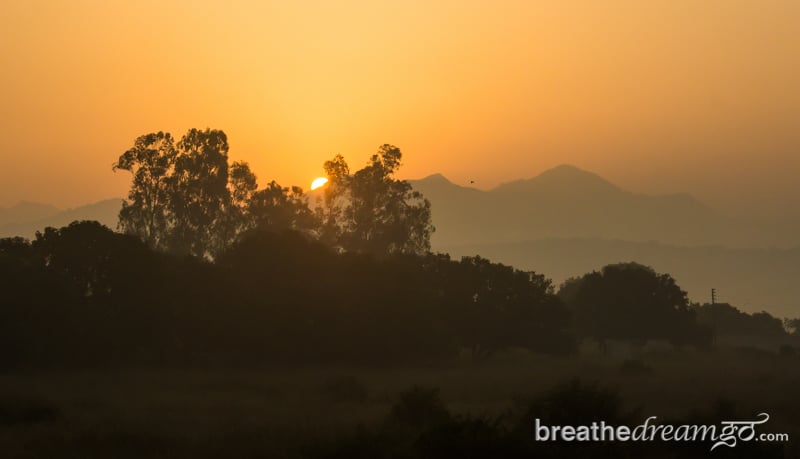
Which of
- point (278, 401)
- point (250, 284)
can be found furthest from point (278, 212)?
point (278, 401)

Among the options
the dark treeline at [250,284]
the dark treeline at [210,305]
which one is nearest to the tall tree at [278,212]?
the dark treeline at [250,284]

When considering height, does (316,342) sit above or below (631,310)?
below

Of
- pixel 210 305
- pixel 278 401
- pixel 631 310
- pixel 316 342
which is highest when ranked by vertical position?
pixel 631 310

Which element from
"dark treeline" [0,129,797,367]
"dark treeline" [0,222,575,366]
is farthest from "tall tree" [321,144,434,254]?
"dark treeline" [0,222,575,366]

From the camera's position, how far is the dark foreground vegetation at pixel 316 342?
106ft

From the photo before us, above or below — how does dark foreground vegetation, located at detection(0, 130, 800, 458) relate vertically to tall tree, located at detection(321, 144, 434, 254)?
below

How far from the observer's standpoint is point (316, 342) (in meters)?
69.6

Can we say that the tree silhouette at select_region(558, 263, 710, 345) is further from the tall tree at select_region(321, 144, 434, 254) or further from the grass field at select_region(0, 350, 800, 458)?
the grass field at select_region(0, 350, 800, 458)

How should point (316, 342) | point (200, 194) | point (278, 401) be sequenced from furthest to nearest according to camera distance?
point (200, 194) < point (316, 342) < point (278, 401)

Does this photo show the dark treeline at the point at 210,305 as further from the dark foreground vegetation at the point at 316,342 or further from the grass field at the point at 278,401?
the grass field at the point at 278,401

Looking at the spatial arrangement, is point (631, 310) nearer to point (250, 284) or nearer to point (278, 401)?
point (250, 284)

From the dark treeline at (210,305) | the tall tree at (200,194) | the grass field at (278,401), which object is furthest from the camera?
the tall tree at (200,194)

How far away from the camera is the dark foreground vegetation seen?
3225 centimetres

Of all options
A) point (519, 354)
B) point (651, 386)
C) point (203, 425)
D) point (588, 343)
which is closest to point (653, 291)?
point (588, 343)
